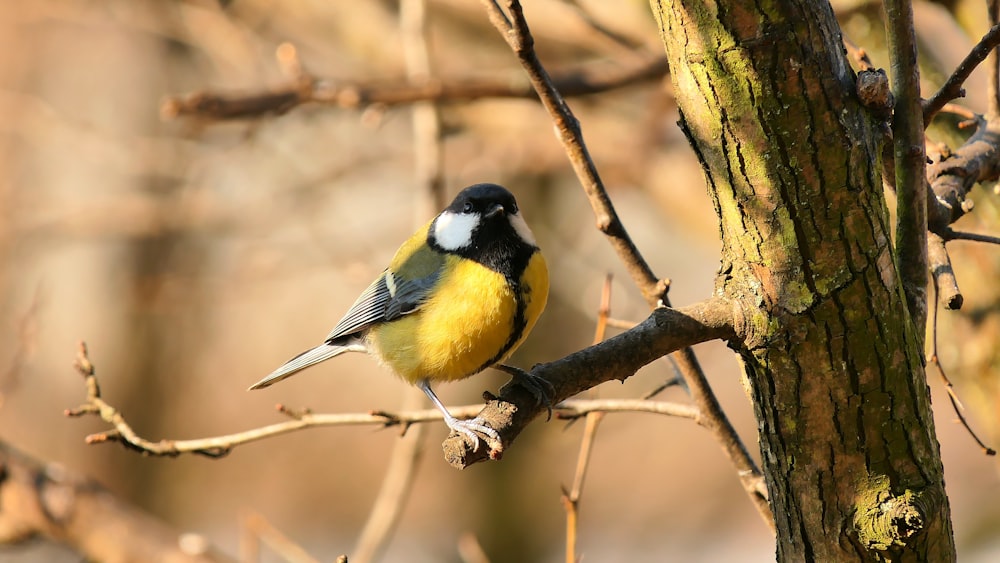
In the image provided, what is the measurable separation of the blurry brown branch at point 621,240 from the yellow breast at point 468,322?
1.95 feet

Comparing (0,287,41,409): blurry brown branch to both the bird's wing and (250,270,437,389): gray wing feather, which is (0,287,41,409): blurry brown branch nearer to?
(250,270,437,389): gray wing feather

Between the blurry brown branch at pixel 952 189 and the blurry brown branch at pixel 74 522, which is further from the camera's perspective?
the blurry brown branch at pixel 74 522

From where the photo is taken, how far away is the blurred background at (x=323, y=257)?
164 inches

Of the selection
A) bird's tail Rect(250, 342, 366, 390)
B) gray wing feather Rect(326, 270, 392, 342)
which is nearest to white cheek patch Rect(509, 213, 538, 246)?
gray wing feather Rect(326, 270, 392, 342)

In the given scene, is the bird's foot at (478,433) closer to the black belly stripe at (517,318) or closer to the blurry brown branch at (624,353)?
the blurry brown branch at (624,353)

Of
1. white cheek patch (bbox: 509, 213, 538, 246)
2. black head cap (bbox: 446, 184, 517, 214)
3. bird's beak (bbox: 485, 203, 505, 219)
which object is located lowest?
white cheek patch (bbox: 509, 213, 538, 246)

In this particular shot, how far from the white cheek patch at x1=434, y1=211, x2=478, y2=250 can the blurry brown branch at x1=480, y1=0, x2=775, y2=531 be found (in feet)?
2.84

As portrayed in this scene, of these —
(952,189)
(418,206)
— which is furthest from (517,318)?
(418,206)

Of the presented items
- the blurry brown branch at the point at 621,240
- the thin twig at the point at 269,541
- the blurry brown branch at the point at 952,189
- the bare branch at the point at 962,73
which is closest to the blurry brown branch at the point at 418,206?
the thin twig at the point at 269,541

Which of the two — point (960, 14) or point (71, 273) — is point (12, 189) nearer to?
point (71, 273)

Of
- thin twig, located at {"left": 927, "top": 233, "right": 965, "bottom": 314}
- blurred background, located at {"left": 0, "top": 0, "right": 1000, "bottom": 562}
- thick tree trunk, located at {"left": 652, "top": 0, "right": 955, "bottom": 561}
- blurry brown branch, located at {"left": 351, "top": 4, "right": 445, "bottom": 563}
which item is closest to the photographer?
thick tree trunk, located at {"left": 652, "top": 0, "right": 955, "bottom": 561}

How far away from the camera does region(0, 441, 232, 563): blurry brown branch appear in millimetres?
2500

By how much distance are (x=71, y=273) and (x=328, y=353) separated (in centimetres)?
567

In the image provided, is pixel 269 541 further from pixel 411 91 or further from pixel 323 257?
pixel 323 257
